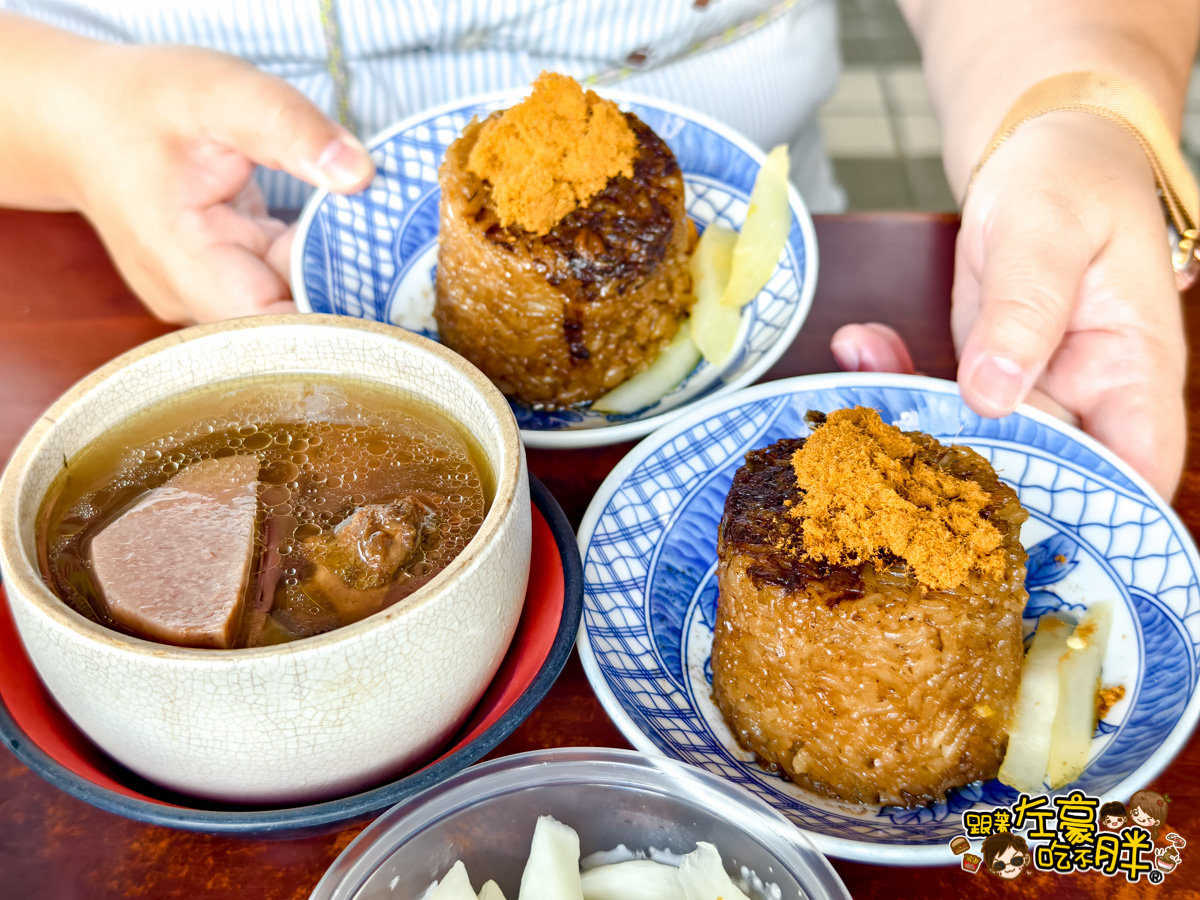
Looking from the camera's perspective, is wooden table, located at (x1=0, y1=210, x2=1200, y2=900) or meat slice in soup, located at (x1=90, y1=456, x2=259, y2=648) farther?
wooden table, located at (x1=0, y1=210, x2=1200, y2=900)

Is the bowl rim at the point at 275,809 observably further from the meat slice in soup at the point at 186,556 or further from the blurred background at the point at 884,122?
the blurred background at the point at 884,122

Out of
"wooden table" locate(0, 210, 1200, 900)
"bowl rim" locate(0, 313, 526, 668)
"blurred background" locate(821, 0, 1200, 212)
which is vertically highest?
"bowl rim" locate(0, 313, 526, 668)

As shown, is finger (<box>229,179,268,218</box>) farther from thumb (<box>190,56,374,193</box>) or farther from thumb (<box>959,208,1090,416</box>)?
thumb (<box>959,208,1090,416</box>)

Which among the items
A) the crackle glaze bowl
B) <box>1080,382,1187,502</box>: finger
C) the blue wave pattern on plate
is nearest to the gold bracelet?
<box>1080,382,1187,502</box>: finger

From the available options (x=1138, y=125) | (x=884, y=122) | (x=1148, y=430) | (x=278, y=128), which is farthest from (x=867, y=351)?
(x=884, y=122)

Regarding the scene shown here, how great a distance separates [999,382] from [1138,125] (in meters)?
0.68

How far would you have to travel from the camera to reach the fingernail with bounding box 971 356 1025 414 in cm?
127

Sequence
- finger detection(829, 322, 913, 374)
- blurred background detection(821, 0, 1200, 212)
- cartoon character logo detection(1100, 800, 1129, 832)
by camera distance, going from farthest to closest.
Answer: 1. blurred background detection(821, 0, 1200, 212)
2. finger detection(829, 322, 913, 374)
3. cartoon character logo detection(1100, 800, 1129, 832)

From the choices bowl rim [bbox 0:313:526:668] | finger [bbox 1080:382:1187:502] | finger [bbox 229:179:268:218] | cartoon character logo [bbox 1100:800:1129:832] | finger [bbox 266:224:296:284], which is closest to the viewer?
bowl rim [bbox 0:313:526:668]

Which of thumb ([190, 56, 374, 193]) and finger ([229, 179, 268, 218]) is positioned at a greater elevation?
thumb ([190, 56, 374, 193])

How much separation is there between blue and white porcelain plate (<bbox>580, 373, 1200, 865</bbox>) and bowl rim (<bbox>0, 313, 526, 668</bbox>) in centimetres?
32

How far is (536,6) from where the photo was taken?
1990 millimetres

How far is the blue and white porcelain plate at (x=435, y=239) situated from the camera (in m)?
1.62

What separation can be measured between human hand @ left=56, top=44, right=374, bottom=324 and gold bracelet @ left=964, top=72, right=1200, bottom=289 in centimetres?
116
